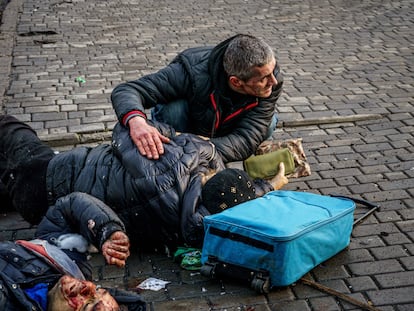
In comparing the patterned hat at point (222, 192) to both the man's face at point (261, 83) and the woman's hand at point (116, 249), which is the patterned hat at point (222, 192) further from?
the man's face at point (261, 83)

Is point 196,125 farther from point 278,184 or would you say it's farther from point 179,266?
point 179,266

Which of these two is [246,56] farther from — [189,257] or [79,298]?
[79,298]

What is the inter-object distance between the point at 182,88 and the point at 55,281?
209 cm

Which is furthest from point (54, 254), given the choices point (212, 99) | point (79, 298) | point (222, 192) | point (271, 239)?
point (212, 99)

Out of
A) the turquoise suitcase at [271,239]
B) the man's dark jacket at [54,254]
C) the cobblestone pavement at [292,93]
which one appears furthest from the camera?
the cobblestone pavement at [292,93]

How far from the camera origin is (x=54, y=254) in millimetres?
4020

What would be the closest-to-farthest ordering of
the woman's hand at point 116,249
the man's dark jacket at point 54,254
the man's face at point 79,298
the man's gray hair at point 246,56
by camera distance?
the man's face at point 79,298 → the man's dark jacket at point 54,254 → the woman's hand at point 116,249 → the man's gray hair at point 246,56

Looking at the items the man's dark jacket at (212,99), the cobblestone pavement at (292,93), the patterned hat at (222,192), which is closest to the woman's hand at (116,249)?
the cobblestone pavement at (292,93)

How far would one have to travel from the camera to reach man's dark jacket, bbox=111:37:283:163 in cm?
521

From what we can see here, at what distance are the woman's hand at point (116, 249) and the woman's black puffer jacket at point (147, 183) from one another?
0.44 meters

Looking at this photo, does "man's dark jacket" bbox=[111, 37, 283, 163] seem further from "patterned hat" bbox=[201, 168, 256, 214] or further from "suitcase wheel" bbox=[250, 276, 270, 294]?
"suitcase wheel" bbox=[250, 276, 270, 294]

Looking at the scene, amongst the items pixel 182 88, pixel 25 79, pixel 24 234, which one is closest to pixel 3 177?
pixel 24 234

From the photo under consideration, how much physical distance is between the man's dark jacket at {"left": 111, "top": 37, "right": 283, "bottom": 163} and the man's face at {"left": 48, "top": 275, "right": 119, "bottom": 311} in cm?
190

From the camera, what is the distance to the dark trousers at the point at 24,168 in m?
4.82
